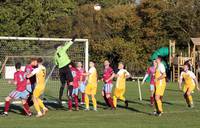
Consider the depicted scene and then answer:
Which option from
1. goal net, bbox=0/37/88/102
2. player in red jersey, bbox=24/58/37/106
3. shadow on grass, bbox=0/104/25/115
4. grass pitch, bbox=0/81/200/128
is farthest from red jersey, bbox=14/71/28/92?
goal net, bbox=0/37/88/102

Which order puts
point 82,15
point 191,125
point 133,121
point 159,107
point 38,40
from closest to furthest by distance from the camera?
point 191,125 < point 133,121 < point 159,107 < point 38,40 < point 82,15

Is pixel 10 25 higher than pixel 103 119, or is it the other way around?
pixel 10 25

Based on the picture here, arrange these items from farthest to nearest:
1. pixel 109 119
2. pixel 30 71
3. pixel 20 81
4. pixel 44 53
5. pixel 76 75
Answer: pixel 44 53, pixel 76 75, pixel 30 71, pixel 20 81, pixel 109 119

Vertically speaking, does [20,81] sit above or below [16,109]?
above

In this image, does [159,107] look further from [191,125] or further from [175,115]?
[191,125]

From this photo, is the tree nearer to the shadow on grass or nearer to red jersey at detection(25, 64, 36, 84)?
the shadow on grass

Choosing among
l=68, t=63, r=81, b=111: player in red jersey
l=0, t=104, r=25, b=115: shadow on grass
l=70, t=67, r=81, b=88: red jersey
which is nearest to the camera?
l=0, t=104, r=25, b=115: shadow on grass

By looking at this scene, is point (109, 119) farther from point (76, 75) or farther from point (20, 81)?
point (76, 75)

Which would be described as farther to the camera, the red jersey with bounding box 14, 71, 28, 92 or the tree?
the tree

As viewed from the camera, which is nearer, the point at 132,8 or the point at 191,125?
the point at 191,125

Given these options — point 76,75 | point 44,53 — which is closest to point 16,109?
point 76,75

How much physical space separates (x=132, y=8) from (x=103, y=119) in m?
47.6

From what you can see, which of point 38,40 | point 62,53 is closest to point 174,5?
point 38,40

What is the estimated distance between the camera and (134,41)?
61.6 metres
